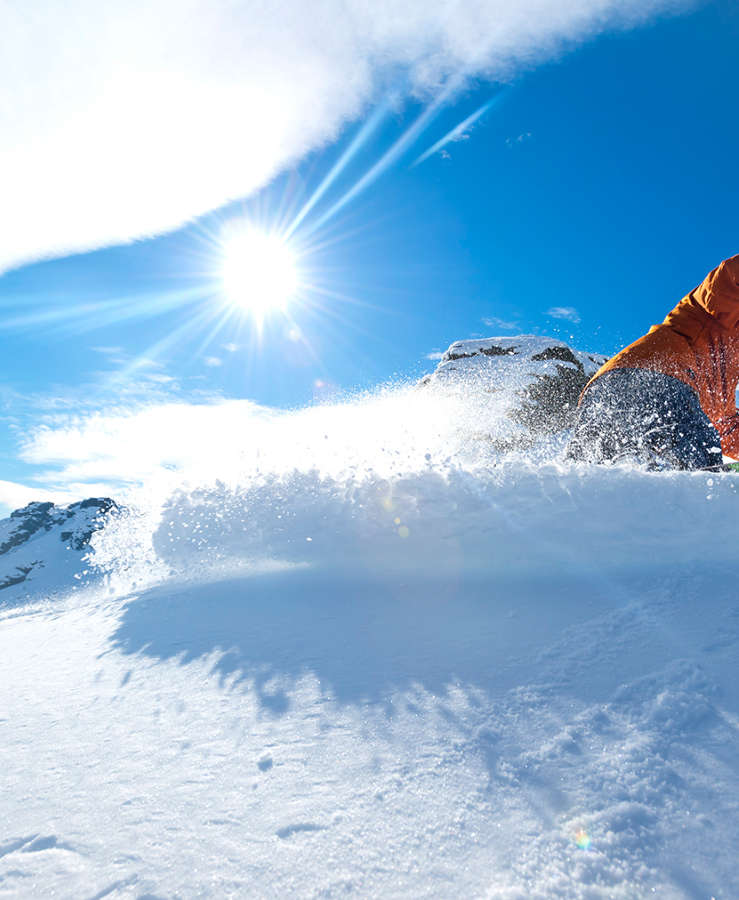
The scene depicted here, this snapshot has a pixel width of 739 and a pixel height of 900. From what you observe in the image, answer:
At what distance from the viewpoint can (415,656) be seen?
1791mm

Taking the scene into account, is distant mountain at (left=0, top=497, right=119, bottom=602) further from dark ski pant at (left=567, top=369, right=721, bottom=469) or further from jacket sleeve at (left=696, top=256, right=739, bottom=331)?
jacket sleeve at (left=696, top=256, right=739, bottom=331)

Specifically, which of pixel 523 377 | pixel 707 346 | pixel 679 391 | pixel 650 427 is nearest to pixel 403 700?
pixel 650 427

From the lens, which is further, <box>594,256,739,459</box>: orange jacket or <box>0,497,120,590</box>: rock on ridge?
<box>0,497,120,590</box>: rock on ridge

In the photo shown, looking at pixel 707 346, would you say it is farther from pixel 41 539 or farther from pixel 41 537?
pixel 41 537

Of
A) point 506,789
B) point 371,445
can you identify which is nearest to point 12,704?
point 506,789

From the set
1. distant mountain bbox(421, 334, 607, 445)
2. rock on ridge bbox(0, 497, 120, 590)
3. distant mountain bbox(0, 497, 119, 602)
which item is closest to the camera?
distant mountain bbox(421, 334, 607, 445)

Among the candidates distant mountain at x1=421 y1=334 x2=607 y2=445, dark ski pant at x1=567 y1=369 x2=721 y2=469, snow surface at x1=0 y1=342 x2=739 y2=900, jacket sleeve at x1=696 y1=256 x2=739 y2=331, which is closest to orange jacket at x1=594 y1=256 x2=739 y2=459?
jacket sleeve at x1=696 y1=256 x2=739 y2=331

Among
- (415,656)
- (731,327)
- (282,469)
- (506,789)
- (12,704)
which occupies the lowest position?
(506,789)

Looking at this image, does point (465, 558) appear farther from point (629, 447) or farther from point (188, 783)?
point (629, 447)

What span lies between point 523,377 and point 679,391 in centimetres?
784

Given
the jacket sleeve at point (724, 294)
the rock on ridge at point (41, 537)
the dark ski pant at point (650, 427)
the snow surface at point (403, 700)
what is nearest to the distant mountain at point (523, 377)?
the jacket sleeve at point (724, 294)

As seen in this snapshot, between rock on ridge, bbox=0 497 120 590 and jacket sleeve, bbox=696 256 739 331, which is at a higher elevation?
rock on ridge, bbox=0 497 120 590

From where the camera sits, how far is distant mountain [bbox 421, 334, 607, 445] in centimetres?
1195

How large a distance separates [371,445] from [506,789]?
2.62m
